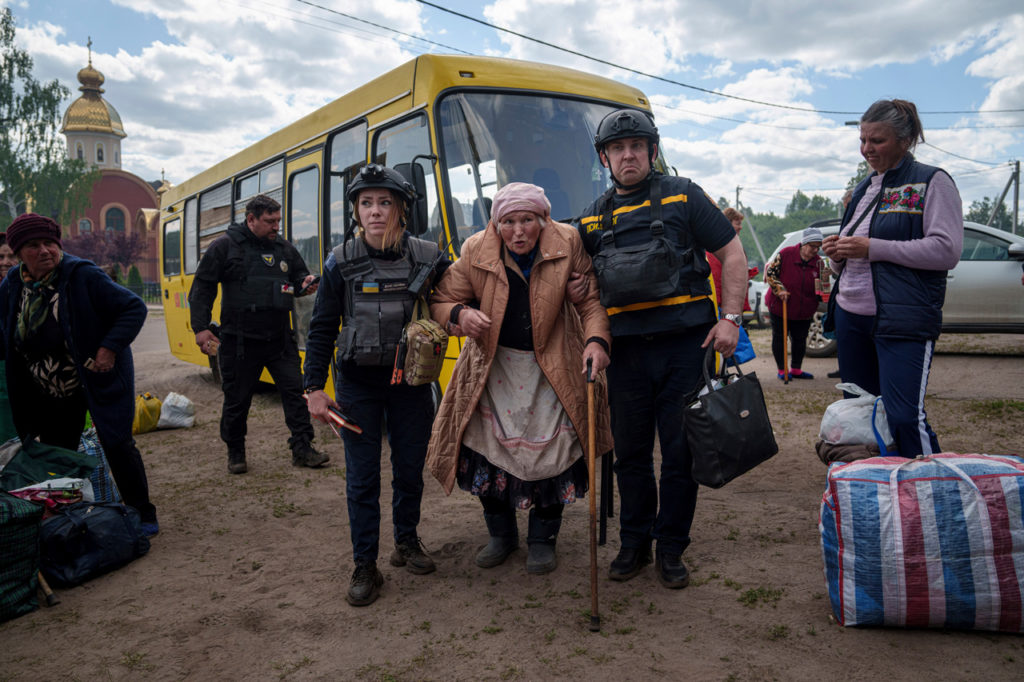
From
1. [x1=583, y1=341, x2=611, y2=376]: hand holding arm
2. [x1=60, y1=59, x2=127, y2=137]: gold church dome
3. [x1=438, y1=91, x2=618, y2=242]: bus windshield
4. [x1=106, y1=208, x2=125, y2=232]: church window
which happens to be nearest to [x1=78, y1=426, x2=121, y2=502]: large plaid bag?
[x1=438, y1=91, x2=618, y2=242]: bus windshield

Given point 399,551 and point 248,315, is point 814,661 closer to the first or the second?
point 399,551

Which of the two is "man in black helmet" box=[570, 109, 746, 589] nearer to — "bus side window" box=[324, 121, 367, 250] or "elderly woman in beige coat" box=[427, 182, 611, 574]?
Answer: "elderly woman in beige coat" box=[427, 182, 611, 574]

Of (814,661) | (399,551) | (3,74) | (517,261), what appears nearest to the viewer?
(814,661)

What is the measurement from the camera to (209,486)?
5465 mm

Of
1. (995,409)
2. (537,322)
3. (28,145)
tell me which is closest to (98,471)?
(537,322)

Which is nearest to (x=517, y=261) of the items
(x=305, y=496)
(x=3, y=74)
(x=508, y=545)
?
(x=508, y=545)

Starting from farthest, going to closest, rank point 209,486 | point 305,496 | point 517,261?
point 209,486 → point 305,496 → point 517,261

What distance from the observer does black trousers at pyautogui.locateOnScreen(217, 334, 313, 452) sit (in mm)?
5719

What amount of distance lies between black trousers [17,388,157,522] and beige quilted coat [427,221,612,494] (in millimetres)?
1995

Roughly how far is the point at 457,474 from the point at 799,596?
5.39 feet

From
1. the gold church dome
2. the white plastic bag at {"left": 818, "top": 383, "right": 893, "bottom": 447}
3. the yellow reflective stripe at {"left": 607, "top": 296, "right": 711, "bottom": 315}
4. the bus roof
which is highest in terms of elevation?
the gold church dome

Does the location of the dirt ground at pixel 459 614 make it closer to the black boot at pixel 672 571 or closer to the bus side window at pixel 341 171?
the black boot at pixel 672 571

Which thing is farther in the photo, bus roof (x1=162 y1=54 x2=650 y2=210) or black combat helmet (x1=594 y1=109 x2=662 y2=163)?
bus roof (x1=162 y1=54 x2=650 y2=210)

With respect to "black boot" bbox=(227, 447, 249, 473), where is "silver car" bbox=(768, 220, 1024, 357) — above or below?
above
